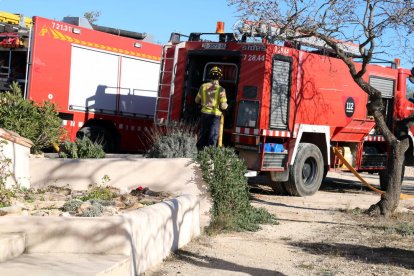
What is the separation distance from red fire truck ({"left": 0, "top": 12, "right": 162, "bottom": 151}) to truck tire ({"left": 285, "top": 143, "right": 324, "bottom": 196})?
4.94 metres

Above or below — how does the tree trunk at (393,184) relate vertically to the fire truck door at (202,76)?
below

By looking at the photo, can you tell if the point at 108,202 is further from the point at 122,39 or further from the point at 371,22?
the point at 122,39

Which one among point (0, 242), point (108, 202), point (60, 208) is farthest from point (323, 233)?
point (0, 242)

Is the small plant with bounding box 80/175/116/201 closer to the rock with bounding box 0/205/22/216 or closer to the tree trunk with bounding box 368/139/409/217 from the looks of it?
the rock with bounding box 0/205/22/216

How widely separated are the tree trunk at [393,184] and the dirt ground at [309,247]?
22 centimetres

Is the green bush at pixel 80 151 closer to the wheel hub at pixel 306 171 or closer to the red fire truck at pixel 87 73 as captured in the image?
the red fire truck at pixel 87 73

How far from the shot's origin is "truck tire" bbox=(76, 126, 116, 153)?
15.5m

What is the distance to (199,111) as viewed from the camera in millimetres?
13266

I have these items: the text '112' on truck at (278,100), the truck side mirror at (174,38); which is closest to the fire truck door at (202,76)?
the text '112' on truck at (278,100)

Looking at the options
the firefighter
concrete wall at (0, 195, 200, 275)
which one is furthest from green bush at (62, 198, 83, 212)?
the firefighter

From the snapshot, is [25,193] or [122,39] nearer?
[25,193]

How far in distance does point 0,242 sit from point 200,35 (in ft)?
28.2

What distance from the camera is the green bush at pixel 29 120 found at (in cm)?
1045

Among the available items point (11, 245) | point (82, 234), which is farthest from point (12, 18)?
point (11, 245)
